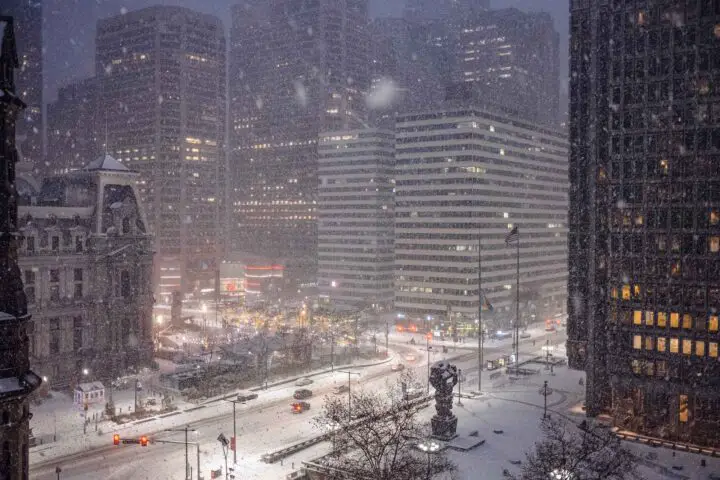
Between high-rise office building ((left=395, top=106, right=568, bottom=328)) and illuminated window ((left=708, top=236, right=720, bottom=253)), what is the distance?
2594 inches

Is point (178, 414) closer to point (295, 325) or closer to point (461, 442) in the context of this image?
point (461, 442)

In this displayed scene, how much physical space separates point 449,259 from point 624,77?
71.5 metres

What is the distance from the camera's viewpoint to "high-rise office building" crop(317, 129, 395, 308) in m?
161

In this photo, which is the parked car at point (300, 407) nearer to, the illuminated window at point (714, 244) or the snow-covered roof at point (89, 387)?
the snow-covered roof at point (89, 387)

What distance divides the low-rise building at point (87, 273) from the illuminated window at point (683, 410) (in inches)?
2574

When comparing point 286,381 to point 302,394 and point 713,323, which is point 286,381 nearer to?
point 302,394

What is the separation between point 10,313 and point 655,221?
5935cm

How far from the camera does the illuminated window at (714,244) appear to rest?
203 feet

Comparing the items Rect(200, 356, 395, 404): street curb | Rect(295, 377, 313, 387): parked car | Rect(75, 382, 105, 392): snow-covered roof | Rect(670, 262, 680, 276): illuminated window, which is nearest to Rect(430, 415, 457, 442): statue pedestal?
Rect(670, 262, 680, 276): illuminated window

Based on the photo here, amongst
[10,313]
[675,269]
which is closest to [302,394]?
[675,269]

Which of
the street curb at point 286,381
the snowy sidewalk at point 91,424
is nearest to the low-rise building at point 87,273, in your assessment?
the snowy sidewalk at point 91,424

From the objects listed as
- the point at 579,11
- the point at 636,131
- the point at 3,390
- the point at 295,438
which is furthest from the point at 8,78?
the point at 579,11

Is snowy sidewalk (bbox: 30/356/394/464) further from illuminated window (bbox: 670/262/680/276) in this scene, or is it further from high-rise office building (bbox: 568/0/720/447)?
illuminated window (bbox: 670/262/680/276)

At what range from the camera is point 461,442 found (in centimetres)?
6059
